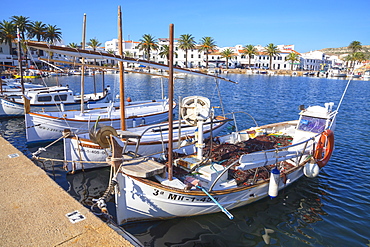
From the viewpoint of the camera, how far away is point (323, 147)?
39.2 feet

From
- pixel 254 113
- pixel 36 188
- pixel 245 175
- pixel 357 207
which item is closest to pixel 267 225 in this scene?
pixel 245 175

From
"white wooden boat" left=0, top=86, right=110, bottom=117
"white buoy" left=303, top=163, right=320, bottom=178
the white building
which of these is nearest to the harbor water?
"white buoy" left=303, top=163, right=320, bottom=178

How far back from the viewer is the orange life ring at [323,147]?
1176cm

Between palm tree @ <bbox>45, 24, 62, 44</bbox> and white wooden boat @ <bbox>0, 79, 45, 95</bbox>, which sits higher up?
palm tree @ <bbox>45, 24, 62, 44</bbox>

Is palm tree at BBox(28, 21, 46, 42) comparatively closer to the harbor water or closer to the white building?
the harbor water

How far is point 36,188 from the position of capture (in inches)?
301

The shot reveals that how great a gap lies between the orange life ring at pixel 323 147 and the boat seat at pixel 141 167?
302 inches

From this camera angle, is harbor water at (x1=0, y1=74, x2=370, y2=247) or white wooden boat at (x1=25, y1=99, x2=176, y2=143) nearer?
harbor water at (x1=0, y1=74, x2=370, y2=247)

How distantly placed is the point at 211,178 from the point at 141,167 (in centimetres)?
269

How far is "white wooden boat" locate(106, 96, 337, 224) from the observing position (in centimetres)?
795

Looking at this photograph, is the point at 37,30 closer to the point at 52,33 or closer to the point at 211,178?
the point at 52,33

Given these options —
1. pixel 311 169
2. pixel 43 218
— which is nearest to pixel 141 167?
pixel 43 218

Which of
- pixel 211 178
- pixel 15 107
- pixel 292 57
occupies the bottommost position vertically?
pixel 211 178

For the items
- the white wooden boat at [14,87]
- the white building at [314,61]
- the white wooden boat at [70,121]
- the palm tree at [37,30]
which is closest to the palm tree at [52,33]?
the palm tree at [37,30]
